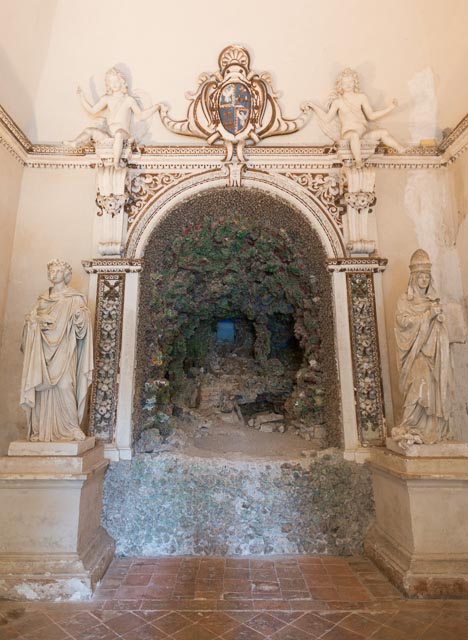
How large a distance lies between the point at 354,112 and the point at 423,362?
9.50 feet

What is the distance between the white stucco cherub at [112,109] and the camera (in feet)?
14.9

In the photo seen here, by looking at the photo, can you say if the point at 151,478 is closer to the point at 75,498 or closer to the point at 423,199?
the point at 75,498

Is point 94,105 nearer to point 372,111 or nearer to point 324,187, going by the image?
point 324,187

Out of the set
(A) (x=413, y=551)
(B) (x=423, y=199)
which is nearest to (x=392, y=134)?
(B) (x=423, y=199)

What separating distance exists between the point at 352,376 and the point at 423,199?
2208 millimetres

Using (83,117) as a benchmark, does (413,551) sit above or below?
below

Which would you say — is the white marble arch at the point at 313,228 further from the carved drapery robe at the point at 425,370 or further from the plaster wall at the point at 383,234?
the carved drapery robe at the point at 425,370

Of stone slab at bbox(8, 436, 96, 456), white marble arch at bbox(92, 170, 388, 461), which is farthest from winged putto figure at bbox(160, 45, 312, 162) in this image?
stone slab at bbox(8, 436, 96, 456)

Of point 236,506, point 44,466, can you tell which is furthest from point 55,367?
point 236,506

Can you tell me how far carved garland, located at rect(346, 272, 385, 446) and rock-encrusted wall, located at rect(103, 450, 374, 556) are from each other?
417mm

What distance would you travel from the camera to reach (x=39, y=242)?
452cm

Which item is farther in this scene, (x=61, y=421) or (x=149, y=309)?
(x=149, y=309)

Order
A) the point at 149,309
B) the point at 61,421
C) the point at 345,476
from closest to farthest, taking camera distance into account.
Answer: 1. the point at 61,421
2. the point at 345,476
3. the point at 149,309

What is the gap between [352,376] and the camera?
13.7 feet
